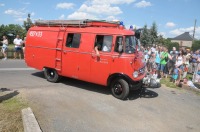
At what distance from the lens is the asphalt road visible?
6284 mm

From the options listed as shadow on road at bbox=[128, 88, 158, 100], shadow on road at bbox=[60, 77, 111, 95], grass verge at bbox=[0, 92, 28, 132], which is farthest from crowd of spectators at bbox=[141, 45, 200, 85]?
grass verge at bbox=[0, 92, 28, 132]

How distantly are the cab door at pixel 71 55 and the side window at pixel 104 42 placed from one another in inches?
36.5

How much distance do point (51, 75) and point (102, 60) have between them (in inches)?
121

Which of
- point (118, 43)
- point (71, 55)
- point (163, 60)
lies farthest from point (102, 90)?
point (163, 60)

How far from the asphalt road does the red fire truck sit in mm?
629

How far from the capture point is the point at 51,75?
10.8 m

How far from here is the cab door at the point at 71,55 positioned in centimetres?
955

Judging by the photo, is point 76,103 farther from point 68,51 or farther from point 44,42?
point 44,42

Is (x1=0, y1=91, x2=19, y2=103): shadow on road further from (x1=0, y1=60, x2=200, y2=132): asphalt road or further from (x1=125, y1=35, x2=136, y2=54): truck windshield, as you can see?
(x1=125, y1=35, x2=136, y2=54): truck windshield

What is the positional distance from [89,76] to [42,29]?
134 inches

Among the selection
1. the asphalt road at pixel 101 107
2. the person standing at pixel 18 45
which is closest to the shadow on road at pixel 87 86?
the asphalt road at pixel 101 107

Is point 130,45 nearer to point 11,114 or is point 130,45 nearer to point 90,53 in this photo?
point 90,53

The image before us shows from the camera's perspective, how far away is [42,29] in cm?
1081

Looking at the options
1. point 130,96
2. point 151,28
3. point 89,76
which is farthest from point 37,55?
point 151,28
